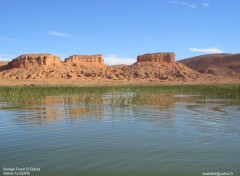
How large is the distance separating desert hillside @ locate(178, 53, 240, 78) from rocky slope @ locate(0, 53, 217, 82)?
27312 mm

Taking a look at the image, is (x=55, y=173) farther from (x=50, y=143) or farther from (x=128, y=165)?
(x=50, y=143)

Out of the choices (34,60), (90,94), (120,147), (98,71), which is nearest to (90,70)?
(98,71)

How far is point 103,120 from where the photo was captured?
41.0 ft

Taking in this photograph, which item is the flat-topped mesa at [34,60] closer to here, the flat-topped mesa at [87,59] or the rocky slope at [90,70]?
the rocky slope at [90,70]

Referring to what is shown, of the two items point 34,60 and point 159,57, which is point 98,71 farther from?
point 159,57

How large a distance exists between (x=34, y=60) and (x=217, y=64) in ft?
257

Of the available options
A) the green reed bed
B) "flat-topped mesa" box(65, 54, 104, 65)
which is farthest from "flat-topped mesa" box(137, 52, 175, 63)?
the green reed bed

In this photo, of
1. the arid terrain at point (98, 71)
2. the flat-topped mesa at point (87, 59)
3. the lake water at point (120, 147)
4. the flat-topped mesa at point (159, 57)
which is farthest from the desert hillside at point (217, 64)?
the lake water at point (120, 147)

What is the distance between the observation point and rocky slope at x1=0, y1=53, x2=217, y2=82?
9611 centimetres

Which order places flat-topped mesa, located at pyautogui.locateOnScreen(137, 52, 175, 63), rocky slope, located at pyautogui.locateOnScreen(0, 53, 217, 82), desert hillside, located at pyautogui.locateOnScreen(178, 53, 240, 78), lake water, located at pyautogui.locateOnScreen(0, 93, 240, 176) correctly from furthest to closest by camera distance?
desert hillside, located at pyautogui.locateOnScreen(178, 53, 240, 78) → flat-topped mesa, located at pyautogui.locateOnScreen(137, 52, 175, 63) → rocky slope, located at pyautogui.locateOnScreen(0, 53, 217, 82) → lake water, located at pyautogui.locateOnScreen(0, 93, 240, 176)

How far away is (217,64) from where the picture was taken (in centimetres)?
15338

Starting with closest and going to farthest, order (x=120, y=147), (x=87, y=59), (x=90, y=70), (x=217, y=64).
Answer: (x=120, y=147) → (x=90, y=70) → (x=87, y=59) → (x=217, y=64)

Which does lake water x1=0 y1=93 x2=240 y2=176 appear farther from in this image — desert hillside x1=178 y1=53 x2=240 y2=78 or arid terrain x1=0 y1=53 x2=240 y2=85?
desert hillside x1=178 y1=53 x2=240 y2=78

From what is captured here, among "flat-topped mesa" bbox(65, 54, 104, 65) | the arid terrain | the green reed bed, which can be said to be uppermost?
"flat-topped mesa" bbox(65, 54, 104, 65)
